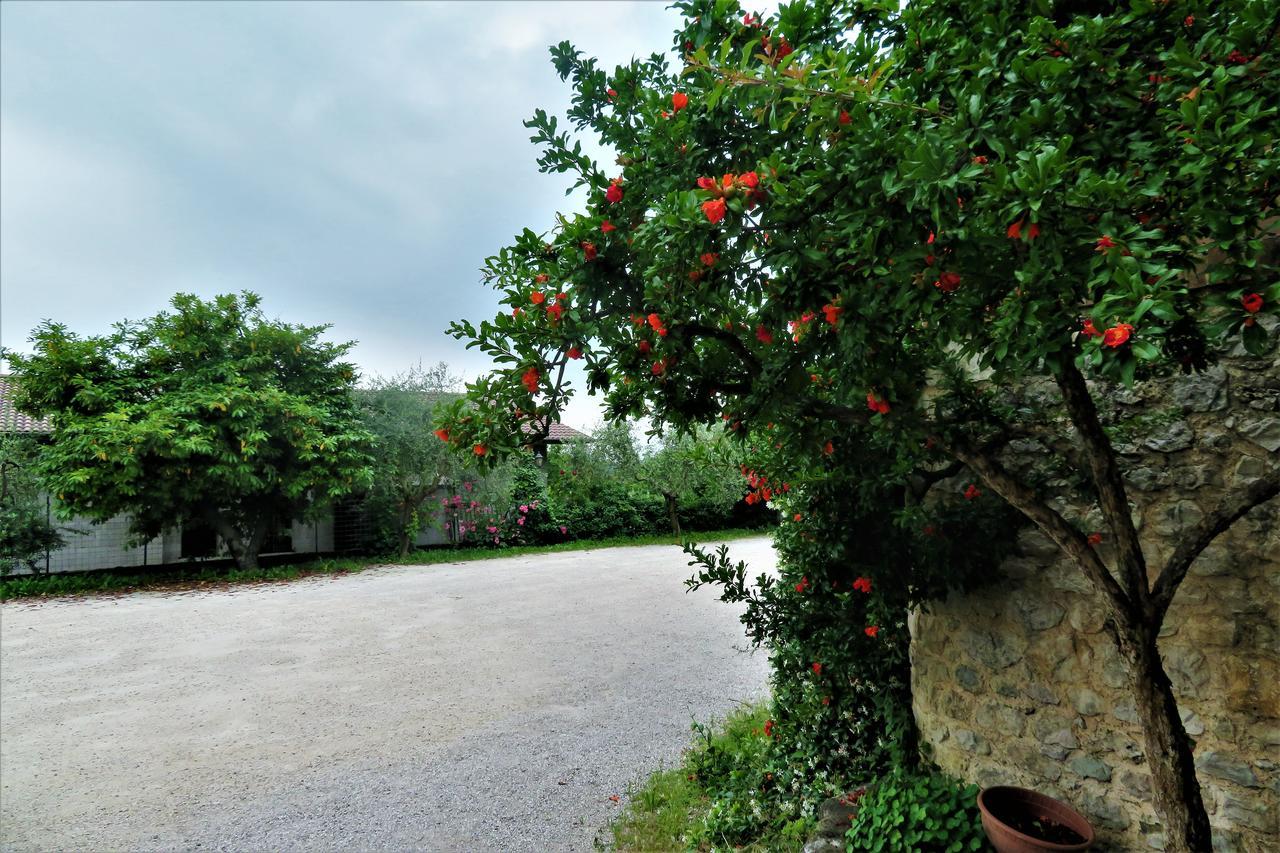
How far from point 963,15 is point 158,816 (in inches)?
191

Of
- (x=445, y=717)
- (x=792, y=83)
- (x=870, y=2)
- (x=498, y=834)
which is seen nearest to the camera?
(x=792, y=83)

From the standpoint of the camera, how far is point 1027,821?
2.23 metres

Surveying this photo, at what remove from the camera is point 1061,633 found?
2379 mm

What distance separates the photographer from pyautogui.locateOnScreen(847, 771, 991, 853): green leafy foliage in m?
2.23

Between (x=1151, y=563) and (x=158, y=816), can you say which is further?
(x=158, y=816)

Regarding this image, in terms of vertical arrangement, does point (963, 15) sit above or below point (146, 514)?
above

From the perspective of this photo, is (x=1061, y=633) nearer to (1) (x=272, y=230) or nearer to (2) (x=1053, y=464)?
(2) (x=1053, y=464)

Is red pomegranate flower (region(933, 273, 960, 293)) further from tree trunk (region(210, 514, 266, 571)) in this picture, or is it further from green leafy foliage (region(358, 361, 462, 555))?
tree trunk (region(210, 514, 266, 571))

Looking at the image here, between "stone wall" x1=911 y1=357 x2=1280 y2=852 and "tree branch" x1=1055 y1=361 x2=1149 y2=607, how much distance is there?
2.15 feet

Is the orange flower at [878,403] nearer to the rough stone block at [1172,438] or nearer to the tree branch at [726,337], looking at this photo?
the tree branch at [726,337]

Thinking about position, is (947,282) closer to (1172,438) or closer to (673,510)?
(1172,438)

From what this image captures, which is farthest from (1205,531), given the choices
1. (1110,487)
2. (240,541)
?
(240,541)

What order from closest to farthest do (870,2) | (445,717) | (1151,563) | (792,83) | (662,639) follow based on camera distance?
(792,83), (870,2), (1151,563), (445,717), (662,639)

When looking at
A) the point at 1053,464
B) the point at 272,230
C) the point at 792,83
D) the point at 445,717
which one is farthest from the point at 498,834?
the point at 272,230
